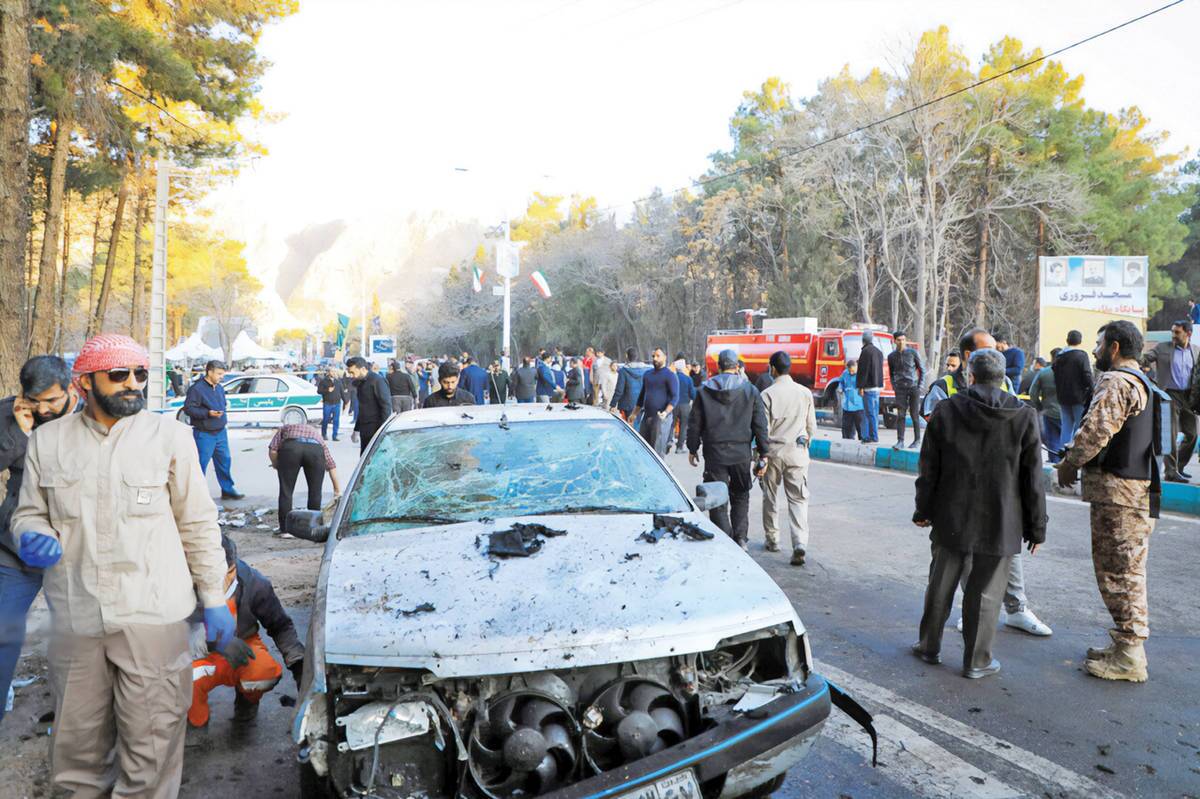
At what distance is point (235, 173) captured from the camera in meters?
20.5

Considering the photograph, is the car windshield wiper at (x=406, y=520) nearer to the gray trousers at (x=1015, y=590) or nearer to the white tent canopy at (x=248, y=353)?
the gray trousers at (x=1015, y=590)

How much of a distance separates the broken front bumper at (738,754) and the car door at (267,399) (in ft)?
69.1

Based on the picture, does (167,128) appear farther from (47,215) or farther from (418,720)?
(418,720)

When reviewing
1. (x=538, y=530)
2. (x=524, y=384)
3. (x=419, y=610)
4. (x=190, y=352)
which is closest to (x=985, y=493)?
(x=538, y=530)

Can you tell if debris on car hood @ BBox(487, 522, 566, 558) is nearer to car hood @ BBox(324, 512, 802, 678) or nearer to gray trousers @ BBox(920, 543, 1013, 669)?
car hood @ BBox(324, 512, 802, 678)

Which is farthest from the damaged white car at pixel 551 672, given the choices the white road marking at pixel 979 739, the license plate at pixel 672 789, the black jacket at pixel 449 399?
the black jacket at pixel 449 399

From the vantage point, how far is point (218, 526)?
311 centimetres

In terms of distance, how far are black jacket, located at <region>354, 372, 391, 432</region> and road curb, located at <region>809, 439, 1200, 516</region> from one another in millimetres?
6176

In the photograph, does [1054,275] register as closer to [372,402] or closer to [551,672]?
[372,402]

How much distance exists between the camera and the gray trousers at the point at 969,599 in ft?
14.5

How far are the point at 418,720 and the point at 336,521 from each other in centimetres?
143

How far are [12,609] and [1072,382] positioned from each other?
11.1 m

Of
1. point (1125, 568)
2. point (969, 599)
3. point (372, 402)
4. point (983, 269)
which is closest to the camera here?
point (1125, 568)

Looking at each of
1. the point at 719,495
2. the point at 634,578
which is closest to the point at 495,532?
the point at 634,578
